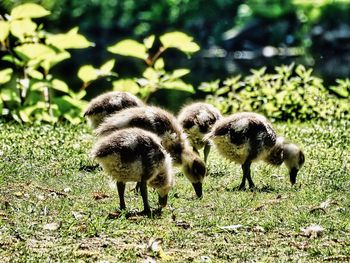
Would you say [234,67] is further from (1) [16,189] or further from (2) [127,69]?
(1) [16,189]

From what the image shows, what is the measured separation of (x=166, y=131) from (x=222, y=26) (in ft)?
113

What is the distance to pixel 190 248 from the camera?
266 inches

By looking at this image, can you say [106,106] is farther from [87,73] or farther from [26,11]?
[87,73]

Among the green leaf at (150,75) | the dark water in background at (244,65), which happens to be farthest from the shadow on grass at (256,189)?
the dark water in background at (244,65)

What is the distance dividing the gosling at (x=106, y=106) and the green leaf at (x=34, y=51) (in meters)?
3.45

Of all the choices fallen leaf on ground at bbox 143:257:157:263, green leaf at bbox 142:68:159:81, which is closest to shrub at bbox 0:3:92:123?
green leaf at bbox 142:68:159:81

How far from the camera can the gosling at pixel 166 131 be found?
8594 mm

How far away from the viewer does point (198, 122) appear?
9.95m

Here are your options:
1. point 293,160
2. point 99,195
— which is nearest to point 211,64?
point 293,160

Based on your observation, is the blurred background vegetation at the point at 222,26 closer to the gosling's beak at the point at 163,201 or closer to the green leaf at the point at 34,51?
the green leaf at the point at 34,51

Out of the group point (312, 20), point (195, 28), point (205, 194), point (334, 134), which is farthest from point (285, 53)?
point (205, 194)

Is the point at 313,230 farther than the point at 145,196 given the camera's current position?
No

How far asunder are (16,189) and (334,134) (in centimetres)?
511

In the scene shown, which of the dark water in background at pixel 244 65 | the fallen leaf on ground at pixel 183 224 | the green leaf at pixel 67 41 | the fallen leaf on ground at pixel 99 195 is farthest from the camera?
the dark water in background at pixel 244 65
